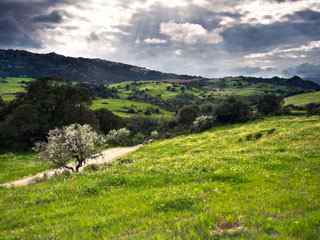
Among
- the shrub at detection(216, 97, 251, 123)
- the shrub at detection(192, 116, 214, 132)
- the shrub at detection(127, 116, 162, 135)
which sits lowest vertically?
the shrub at detection(127, 116, 162, 135)

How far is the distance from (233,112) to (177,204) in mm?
90991

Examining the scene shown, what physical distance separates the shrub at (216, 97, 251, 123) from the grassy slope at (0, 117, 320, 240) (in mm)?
80600

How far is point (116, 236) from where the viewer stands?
12062mm

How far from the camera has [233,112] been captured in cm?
10388

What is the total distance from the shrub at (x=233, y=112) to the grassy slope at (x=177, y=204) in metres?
80.6

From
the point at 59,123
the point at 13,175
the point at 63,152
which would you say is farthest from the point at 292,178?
the point at 59,123

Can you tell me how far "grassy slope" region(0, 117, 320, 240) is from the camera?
12109 millimetres

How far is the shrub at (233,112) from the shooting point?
341 ft

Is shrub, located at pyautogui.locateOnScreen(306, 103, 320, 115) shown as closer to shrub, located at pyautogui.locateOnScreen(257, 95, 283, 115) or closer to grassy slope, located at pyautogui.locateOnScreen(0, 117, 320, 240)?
shrub, located at pyautogui.locateOnScreen(257, 95, 283, 115)

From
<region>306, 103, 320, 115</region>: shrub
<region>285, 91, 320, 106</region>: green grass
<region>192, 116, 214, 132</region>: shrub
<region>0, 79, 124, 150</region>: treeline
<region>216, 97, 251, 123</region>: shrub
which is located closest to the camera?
<region>0, 79, 124, 150</region>: treeline

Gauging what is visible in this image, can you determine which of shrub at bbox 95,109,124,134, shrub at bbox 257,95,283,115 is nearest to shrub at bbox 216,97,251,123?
shrub at bbox 257,95,283,115

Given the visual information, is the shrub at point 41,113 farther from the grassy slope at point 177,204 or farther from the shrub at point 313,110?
the shrub at point 313,110

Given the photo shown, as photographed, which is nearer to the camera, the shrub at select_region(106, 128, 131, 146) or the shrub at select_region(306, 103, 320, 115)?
the shrub at select_region(106, 128, 131, 146)

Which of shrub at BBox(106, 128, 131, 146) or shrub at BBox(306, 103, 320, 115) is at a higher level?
shrub at BBox(306, 103, 320, 115)
